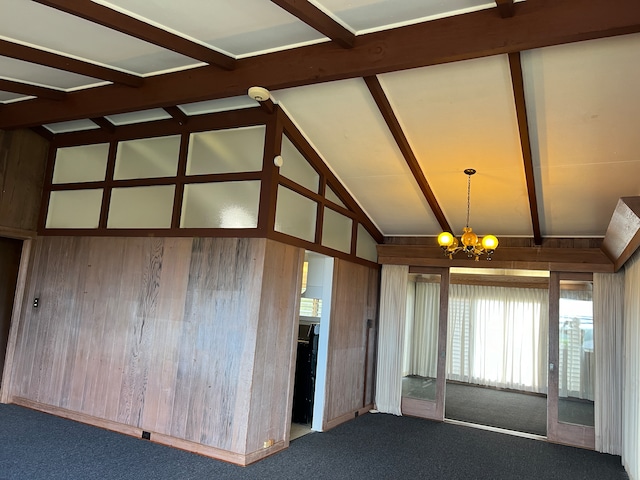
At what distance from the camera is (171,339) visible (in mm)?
4426

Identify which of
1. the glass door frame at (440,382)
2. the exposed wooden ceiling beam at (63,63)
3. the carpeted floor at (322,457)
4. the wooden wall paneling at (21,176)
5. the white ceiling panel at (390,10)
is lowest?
the carpeted floor at (322,457)

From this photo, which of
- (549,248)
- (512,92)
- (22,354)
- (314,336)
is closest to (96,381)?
(22,354)

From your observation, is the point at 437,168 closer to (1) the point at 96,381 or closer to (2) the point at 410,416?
(2) the point at 410,416

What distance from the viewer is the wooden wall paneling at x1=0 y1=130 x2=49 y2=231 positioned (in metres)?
5.21

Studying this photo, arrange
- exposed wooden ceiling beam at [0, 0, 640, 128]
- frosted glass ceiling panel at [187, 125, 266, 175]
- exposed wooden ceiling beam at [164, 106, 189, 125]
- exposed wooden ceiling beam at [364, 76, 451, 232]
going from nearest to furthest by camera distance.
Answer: exposed wooden ceiling beam at [0, 0, 640, 128]
exposed wooden ceiling beam at [364, 76, 451, 232]
frosted glass ceiling panel at [187, 125, 266, 175]
exposed wooden ceiling beam at [164, 106, 189, 125]

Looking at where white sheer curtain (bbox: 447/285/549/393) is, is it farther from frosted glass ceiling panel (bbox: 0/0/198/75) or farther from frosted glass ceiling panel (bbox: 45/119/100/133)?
frosted glass ceiling panel (bbox: 0/0/198/75)

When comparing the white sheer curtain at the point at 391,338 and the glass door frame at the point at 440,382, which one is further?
the white sheer curtain at the point at 391,338

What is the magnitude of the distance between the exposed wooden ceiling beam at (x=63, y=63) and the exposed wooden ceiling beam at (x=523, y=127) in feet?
11.0

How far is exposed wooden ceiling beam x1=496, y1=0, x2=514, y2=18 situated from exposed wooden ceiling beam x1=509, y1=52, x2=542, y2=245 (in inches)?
12.6

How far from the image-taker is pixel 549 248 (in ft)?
18.9

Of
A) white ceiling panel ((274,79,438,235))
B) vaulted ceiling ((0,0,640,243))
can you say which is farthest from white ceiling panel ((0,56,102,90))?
white ceiling panel ((274,79,438,235))

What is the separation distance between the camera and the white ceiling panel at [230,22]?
10.1 ft

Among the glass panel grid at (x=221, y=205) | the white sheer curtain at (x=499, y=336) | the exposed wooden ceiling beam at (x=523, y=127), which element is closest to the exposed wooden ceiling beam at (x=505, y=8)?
the exposed wooden ceiling beam at (x=523, y=127)

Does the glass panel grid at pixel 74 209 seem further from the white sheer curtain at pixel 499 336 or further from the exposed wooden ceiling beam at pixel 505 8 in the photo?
the white sheer curtain at pixel 499 336
